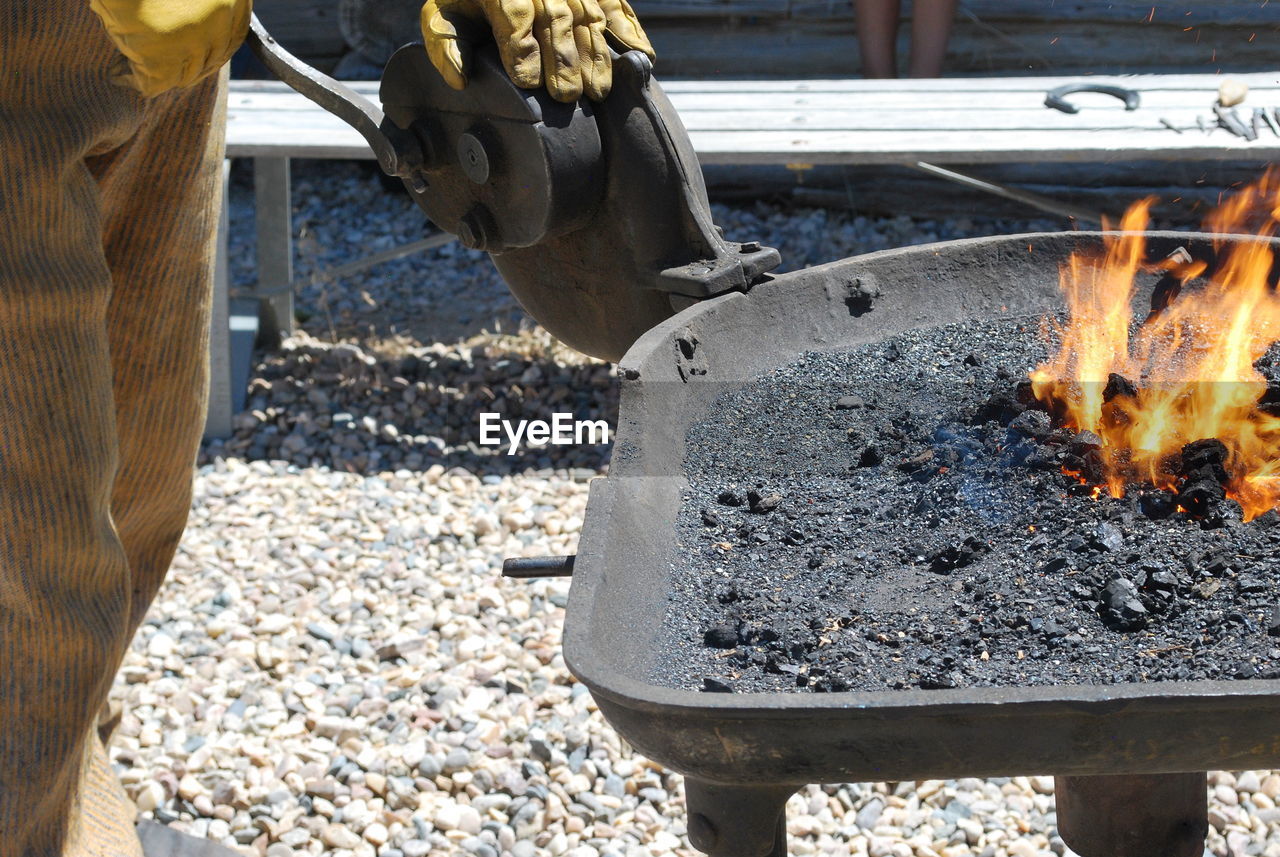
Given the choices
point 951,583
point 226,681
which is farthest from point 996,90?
point 951,583

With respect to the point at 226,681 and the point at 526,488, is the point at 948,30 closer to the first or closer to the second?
the point at 526,488

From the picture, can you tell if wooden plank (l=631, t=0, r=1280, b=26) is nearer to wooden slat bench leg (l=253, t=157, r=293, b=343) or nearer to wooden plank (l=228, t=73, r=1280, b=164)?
Result: wooden plank (l=228, t=73, r=1280, b=164)

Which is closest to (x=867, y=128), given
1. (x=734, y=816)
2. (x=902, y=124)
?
(x=902, y=124)

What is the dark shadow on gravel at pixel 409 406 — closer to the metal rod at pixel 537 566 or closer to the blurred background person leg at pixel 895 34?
the blurred background person leg at pixel 895 34

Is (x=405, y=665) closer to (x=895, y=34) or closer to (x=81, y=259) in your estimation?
(x=81, y=259)

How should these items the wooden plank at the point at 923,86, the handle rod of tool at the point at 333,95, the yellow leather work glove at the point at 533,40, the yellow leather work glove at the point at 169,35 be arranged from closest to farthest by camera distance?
1. the yellow leather work glove at the point at 169,35
2. the yellow leather work glove at the point at 533,40
3. the handle rod of tool at the point at 333,95
4. the wooden plank at the point at 923,86

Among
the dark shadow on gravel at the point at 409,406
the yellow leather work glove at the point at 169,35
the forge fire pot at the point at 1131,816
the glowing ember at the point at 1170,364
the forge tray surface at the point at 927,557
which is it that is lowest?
the dark shadow on gravel at the point at 409,406

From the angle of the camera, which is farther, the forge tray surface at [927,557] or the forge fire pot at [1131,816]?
the forge fire pot at [1131,816]

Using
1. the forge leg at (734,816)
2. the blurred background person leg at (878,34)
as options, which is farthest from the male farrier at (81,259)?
the blurred background person leg at (878,34)
